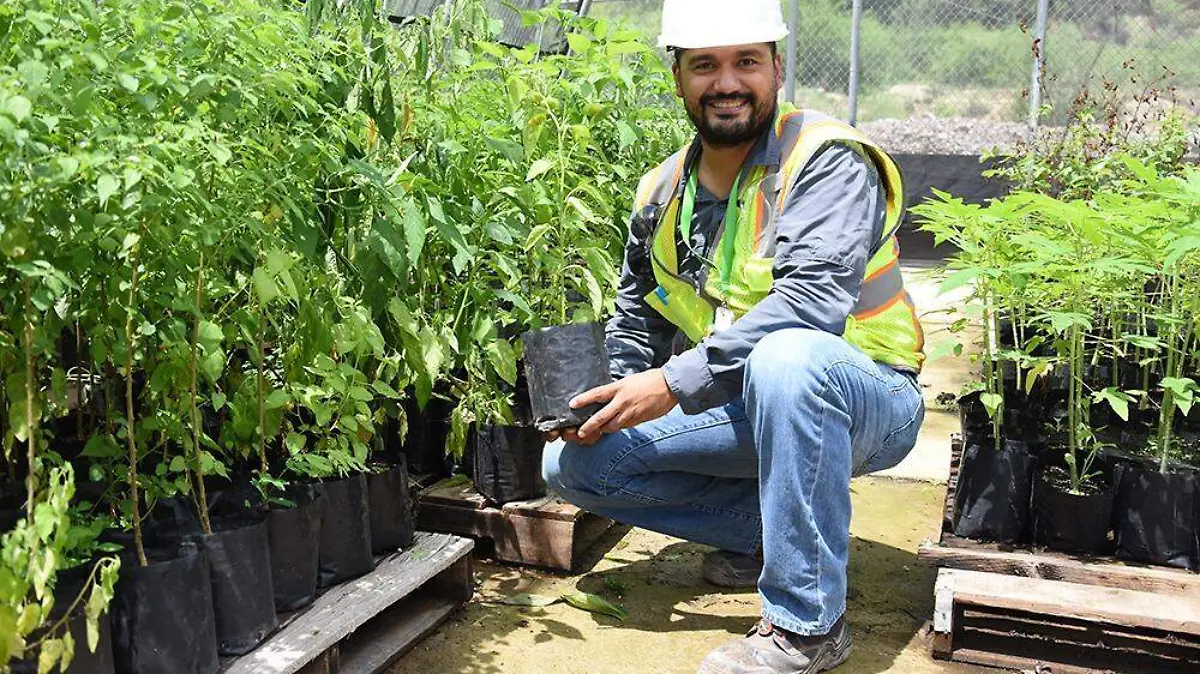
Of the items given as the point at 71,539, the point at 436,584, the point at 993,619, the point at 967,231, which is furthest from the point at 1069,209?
the point at 71,539

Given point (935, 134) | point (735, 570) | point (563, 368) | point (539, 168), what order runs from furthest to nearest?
point (935, 134), point (735, 570), point (539, 168), point (563, 368)

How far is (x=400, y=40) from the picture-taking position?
88.4 inches

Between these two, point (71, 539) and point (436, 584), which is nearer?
point (71, 539)

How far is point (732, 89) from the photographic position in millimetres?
2385

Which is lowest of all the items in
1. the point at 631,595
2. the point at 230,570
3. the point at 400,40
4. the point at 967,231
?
the point at 631,595

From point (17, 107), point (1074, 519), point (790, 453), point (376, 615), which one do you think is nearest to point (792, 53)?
point (1074, 519)

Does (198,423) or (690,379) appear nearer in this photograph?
(198,423)

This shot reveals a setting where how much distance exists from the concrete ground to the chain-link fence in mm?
6486

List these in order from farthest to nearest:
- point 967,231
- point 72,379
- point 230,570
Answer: point 72,379 < point 967,231 < point 230,570

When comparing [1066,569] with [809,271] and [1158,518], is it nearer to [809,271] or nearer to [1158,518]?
[1158,518]

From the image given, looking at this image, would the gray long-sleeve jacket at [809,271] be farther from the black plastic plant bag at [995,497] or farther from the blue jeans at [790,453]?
the black plastic plant bag at [995,497]

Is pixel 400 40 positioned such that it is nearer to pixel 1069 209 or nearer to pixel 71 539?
pixel 71 539

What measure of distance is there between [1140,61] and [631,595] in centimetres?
807

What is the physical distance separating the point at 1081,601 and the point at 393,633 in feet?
4.47
